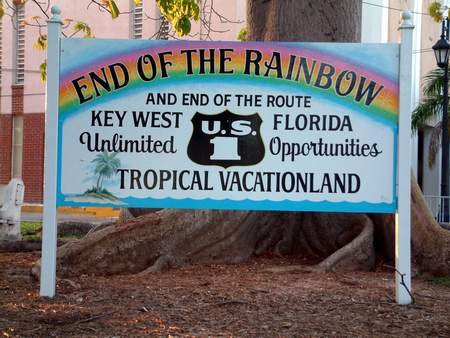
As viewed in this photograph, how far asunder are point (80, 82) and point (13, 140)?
20.7 m

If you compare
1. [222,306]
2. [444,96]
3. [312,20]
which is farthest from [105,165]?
[444,96]

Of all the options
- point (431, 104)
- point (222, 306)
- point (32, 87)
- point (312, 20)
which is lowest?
point (222, 306)

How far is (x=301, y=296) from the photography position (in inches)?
236

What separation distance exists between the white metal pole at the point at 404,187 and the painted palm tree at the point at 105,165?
2.60 metres

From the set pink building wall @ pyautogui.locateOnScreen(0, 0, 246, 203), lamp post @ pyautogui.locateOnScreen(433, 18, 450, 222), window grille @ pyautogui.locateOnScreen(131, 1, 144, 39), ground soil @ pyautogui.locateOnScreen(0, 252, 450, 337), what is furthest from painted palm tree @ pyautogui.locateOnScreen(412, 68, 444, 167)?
ground soil @ pyautogui.locateOnScreen(0, 252, 450, 337)

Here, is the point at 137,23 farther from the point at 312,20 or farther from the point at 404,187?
the point at 404,187

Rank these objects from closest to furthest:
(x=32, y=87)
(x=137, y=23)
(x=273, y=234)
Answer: (x=273, y=234) < (x=137, y=23) < (x=32, y=87)

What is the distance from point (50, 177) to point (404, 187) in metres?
3.22

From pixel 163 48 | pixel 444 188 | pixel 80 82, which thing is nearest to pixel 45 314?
pixel 80 82

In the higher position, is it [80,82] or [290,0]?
[290,0]

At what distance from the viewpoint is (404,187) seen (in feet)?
19.3

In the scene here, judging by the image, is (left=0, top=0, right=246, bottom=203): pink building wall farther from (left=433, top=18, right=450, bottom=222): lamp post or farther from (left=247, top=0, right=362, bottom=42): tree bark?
(left=247, top=0, right=362, bottom=42): tree bark

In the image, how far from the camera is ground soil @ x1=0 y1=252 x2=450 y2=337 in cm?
502

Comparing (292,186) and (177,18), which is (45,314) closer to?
(292,186)
